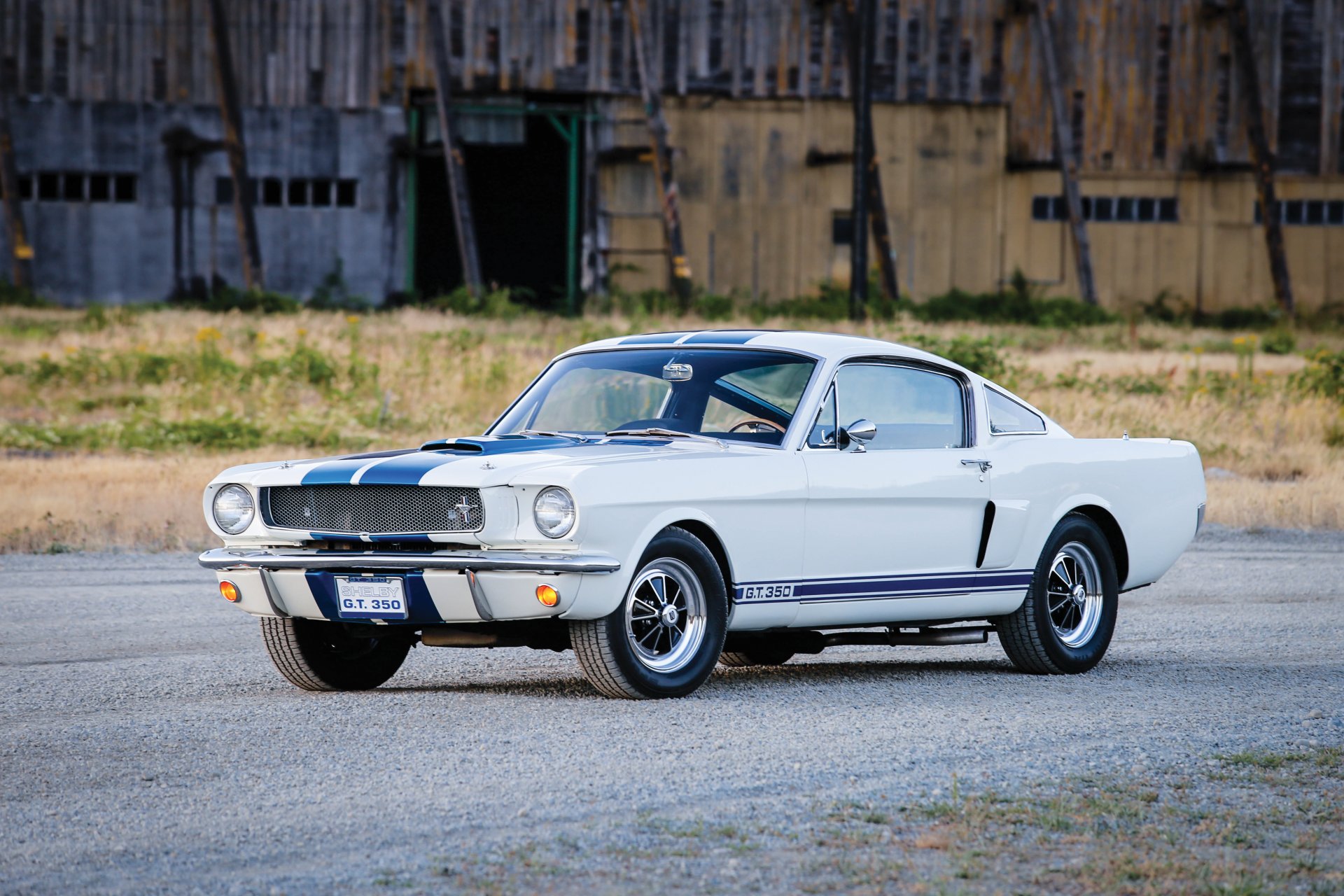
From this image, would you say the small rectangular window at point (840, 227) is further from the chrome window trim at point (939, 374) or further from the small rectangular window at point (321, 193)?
the chrome window trim at point (939, 374)

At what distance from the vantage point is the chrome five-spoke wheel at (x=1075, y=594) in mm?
9047

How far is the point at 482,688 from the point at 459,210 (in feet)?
83.4

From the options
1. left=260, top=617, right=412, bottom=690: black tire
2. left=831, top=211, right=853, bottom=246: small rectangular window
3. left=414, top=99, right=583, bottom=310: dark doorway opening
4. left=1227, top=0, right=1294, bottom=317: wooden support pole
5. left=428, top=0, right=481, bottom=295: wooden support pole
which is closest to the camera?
left=260, top=617, right=412, bottom=690: black tire

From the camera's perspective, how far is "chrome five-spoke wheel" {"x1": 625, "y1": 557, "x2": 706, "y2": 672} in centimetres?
734

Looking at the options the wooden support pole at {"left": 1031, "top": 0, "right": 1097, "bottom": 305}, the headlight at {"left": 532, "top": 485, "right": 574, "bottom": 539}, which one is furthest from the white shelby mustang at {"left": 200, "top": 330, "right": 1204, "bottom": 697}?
the wooden support pole at {"left": 1031, "top": 0, "right": 1097, "bottom": 305}

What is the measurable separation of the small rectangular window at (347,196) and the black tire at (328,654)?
1135 inches

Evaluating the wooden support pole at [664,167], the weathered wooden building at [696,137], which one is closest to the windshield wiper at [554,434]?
the wooden support pole at [664,167]

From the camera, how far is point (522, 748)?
6.51m

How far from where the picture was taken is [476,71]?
35.5 meters

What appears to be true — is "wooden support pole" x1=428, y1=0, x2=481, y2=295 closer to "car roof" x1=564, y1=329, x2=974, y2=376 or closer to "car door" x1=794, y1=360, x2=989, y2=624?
"car roof" x1=564, y1=329, x2=974, y2=376

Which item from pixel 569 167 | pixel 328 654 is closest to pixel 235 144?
pixel 569 167

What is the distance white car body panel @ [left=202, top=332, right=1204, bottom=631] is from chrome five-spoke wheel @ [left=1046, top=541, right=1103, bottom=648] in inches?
8.7

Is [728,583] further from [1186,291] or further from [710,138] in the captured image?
[1186,291]

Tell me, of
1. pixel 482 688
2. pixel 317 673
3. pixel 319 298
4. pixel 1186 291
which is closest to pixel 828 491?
pixel 482 688
